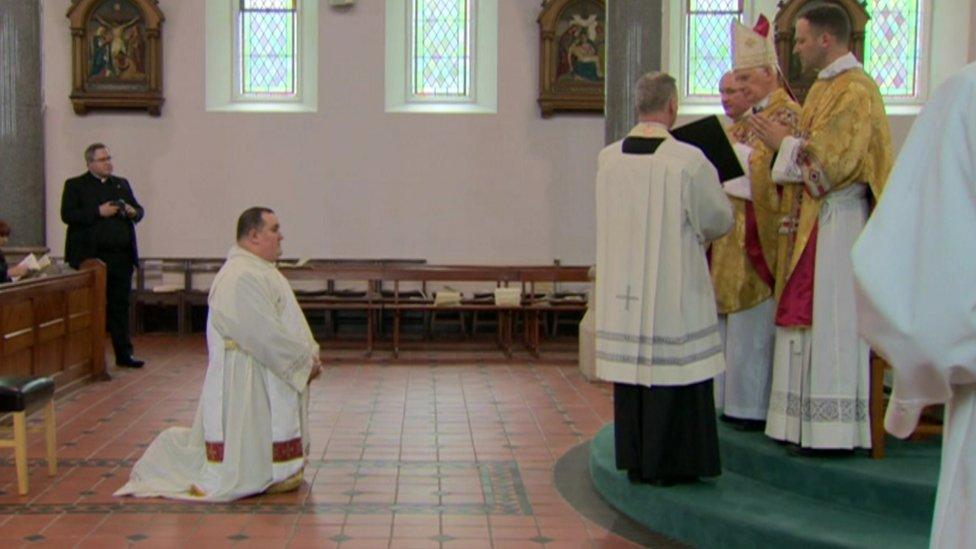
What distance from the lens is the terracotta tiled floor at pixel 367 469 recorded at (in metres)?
5.17

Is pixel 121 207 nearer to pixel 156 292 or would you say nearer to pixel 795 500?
pixel 156 292

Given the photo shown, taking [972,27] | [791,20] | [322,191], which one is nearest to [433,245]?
[322,191]

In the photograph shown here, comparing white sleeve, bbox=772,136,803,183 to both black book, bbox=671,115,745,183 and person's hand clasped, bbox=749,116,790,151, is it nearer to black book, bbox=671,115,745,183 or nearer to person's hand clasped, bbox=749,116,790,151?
person's hand clasped, bbox=749,116,790,151

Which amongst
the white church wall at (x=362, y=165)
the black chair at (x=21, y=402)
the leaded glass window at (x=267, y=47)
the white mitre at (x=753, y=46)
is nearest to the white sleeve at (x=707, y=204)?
the white mitre at (x=753, y=46)

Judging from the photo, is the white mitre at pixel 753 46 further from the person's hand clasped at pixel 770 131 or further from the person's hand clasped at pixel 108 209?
the person's hand clasped at pixel 108 209

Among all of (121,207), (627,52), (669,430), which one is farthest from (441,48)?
(669,430)

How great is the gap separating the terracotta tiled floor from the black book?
5.73 ft

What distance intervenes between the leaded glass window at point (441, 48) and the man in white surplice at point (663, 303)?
907 cm

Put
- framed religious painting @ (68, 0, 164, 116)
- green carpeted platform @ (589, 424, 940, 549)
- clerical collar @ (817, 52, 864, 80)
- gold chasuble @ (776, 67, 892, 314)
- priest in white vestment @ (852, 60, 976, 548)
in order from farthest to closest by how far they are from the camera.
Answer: framed religious painting @ (68, 0, 164, 116)
clerical collar @ (817, 52, 864, 80)
gold chasuble @ (776, 67, 892, 314)
green carpeted platform @ (589, 424, 940, 549)
priest in white vestment @ (852, 60, 976, 548)

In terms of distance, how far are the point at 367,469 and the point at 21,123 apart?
23.2ft

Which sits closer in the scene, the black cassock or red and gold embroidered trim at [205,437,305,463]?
Result: the black cassock

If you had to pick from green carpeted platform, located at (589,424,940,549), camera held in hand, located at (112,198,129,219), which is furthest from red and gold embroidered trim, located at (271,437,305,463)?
camera held in hand, located at (112,198,129,219)

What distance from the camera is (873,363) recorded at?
4.95m

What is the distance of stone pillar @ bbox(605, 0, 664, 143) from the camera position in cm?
1027
